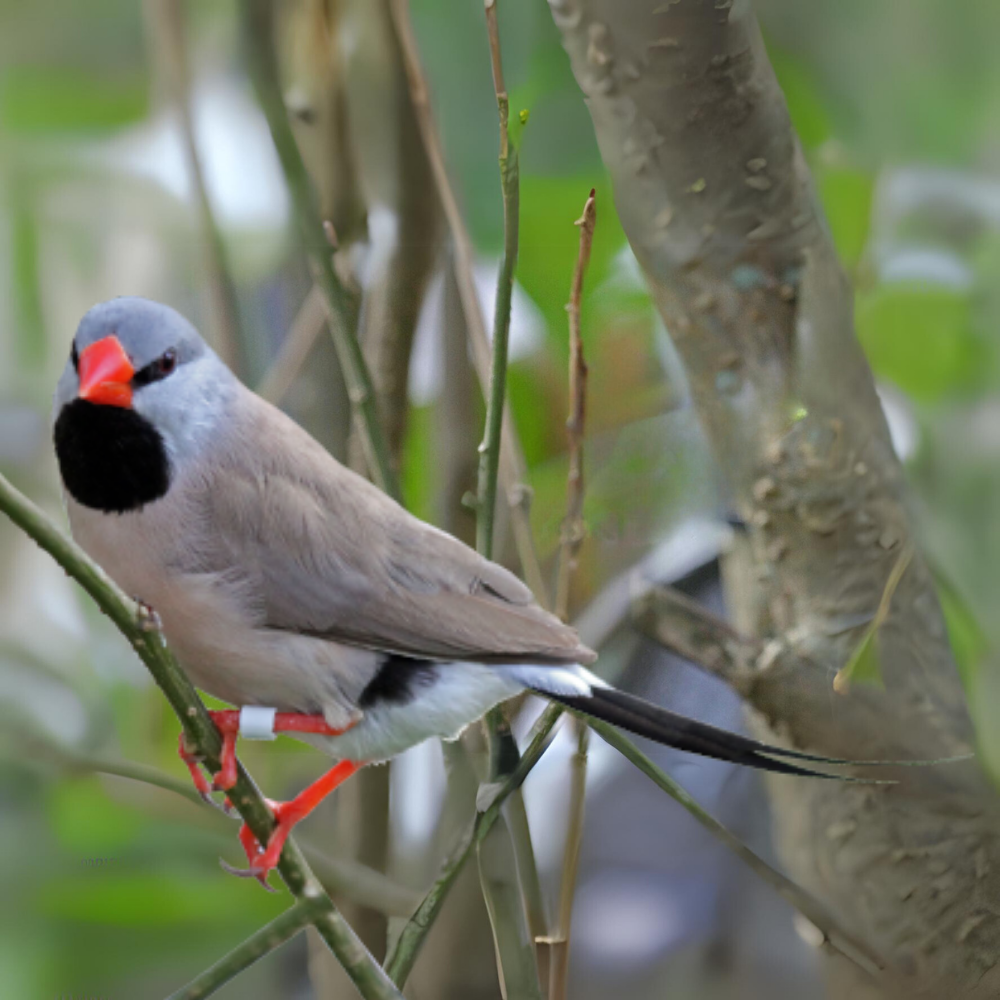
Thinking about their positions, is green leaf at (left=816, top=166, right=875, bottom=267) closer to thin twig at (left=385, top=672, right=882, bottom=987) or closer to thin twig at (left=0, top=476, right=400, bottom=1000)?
thin twig at (left=385, top=672, right=882, bottom=987)

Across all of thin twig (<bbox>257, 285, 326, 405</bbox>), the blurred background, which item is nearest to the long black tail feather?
the blurred background

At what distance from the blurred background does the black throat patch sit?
0.20 metres

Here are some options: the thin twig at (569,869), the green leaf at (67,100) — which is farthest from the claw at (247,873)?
the green leaf at (67,100)

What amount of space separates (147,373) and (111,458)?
0.05 metres

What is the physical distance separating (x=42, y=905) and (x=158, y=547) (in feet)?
1.27

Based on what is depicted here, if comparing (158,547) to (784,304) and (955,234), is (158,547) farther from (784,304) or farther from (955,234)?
(955,234)

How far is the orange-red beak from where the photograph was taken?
0.60 meters

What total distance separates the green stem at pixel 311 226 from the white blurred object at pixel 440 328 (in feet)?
0.15

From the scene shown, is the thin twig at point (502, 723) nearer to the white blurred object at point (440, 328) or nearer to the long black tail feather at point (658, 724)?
the white blurred object at point (440, 328)

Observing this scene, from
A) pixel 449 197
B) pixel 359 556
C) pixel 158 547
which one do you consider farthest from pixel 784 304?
pixel 158 547

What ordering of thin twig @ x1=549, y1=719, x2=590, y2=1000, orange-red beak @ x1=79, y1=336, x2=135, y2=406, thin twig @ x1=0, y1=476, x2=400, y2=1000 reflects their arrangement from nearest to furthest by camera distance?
thin twig @ x1=0, y1=476, x2=400, y2=1000 < orange-red beak @ x1=79, y1=336, x2=135, y2=406 < thin twig @ x1=549, y1=719, x2=590, y2=1000

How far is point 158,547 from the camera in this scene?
2.03ft

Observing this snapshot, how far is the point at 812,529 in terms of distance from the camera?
0.82m

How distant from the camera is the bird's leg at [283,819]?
0.67 m
